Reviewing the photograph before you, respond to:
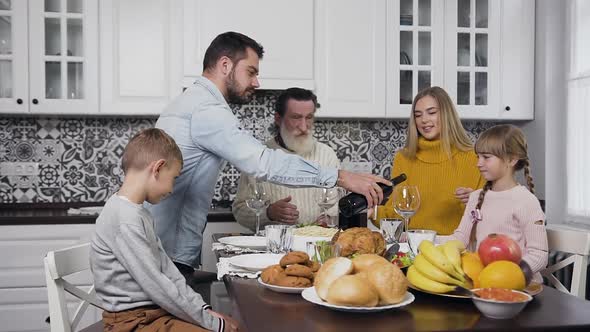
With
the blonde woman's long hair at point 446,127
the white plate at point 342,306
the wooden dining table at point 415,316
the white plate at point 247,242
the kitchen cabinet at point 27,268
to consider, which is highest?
the blonde woman's long hair at point 446,127

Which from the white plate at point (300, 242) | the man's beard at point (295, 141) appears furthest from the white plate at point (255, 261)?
the man's beard at point (295, 141)

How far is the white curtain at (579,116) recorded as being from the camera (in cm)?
342

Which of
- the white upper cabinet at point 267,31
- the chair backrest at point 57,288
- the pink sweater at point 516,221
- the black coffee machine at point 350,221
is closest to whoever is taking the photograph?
the chair backrest at point 57,288

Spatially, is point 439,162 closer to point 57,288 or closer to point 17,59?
point 57,288

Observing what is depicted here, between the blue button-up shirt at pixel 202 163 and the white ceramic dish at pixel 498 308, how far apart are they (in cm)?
97

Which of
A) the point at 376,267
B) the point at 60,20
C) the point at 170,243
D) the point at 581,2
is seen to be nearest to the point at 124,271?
the point at 170,243

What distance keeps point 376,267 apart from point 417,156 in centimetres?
173

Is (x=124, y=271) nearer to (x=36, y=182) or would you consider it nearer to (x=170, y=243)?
(x=170, y=243)

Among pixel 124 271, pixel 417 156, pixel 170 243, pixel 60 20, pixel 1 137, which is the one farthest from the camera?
pixel 1 137

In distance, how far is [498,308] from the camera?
113 centimetres

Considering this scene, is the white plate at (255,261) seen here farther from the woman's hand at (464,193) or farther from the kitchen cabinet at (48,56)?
the kitchen cabinet at (48,56)

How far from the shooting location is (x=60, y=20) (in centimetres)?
345

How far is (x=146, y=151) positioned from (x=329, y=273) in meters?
0.80

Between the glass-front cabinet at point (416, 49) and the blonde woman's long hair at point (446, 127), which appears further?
the glass-front cabinet at point (416, 49)
